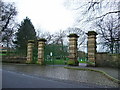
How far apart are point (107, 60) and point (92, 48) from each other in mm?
1900

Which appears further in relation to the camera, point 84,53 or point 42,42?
point 42,42

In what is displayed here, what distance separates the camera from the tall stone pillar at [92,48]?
14.2 meters

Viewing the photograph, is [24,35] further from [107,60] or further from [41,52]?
[107,60]

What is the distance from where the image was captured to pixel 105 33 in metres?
27.0

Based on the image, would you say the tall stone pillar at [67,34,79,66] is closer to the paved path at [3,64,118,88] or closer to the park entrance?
the park entrance

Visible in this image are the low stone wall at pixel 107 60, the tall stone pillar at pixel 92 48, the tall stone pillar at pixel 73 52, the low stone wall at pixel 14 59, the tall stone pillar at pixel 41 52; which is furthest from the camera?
the low stone wall at pixel 14 59

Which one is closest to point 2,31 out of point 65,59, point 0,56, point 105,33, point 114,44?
point 0,56

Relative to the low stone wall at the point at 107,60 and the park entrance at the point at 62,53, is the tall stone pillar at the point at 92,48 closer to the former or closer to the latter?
the park entrance at the point at 62,53

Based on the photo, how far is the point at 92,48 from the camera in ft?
47.2

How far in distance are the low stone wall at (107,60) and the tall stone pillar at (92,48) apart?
0.47m

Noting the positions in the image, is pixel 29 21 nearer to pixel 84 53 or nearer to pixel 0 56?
pixel 0 56

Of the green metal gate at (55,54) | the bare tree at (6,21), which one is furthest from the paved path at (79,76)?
the bare tree at (6,21)

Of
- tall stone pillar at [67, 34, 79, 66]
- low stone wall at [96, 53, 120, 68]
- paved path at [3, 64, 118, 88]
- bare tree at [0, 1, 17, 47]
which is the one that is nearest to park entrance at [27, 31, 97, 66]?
tall stone pillar at [67, 34, 79, 66]

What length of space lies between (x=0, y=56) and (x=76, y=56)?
1565cm
